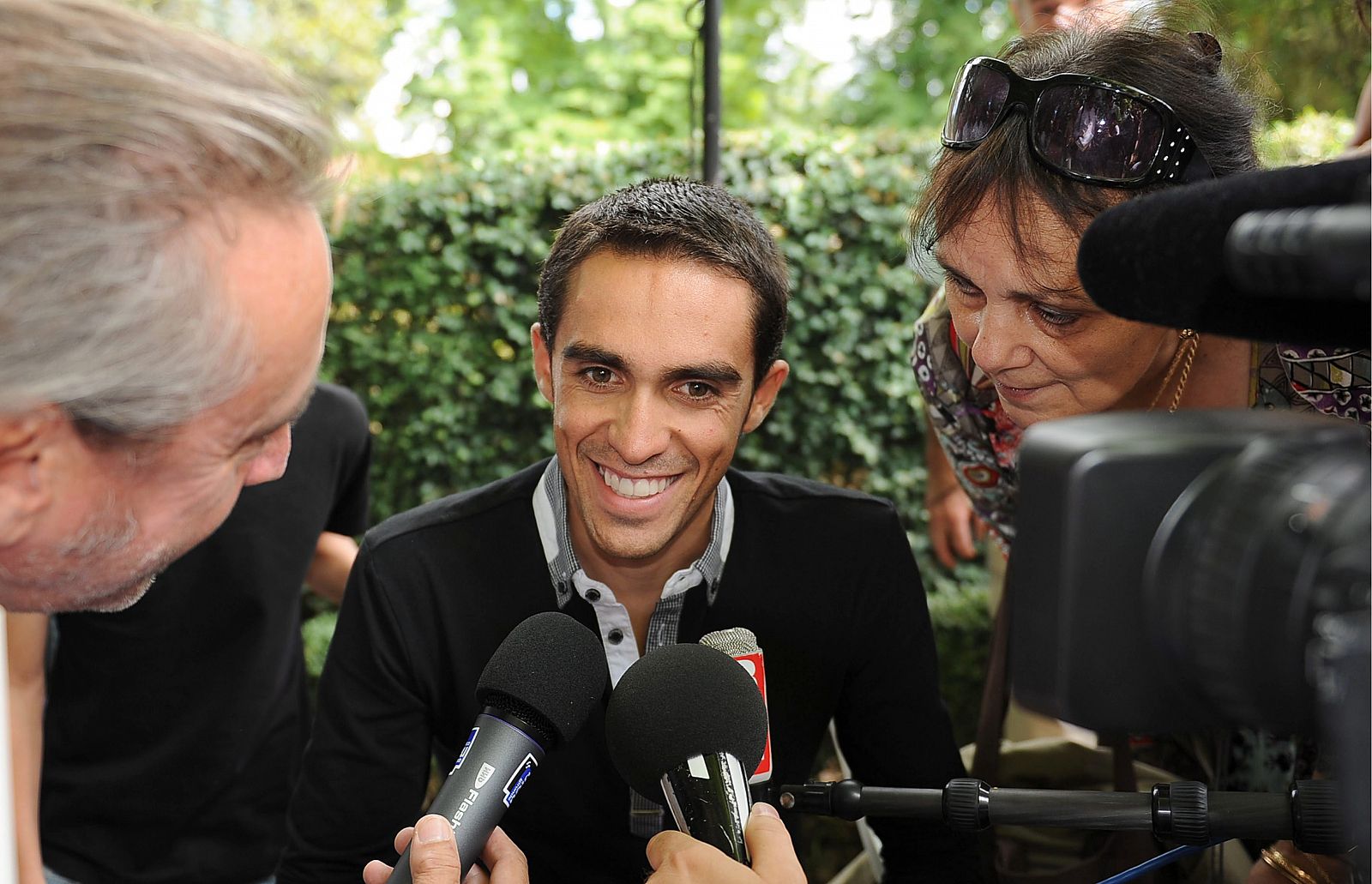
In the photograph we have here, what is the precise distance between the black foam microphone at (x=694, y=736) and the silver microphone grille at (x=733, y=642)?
0.43 feet

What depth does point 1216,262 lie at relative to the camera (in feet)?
2.94

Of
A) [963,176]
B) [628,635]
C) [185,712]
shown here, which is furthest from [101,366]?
[185,712]

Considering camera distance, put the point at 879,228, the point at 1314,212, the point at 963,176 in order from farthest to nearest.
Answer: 1. the point at 879,228
2. the point at 963,176
3. the point at 1314,212

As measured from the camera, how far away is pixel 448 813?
1.23 meters

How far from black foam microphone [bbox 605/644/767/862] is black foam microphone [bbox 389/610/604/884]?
7 centimetres

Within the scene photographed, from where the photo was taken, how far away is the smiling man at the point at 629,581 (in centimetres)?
197

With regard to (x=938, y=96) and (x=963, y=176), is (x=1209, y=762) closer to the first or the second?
(x=963, y=176)

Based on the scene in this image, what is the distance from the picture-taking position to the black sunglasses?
171cm

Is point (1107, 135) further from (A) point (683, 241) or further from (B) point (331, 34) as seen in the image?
(B) point (331, 34)

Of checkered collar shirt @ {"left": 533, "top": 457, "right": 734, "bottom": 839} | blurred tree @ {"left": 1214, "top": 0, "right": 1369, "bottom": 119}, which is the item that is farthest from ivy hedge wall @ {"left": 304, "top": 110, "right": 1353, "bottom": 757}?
checkered collar shirt @ {"left": 533, "top": 457, "right": 734, "bottom": 839}

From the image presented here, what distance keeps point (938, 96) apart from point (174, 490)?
10761 millimetres

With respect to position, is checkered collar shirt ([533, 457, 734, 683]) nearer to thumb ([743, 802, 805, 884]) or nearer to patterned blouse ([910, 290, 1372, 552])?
patterned blouse ([910, 290, 1372, 552])

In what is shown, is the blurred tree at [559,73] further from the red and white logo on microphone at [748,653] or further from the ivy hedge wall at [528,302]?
the red and white logo on microphone at [748,653]

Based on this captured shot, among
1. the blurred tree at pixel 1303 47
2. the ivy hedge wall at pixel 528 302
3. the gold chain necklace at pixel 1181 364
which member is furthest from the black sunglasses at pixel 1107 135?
the blurred tree at pixel 1303 47
